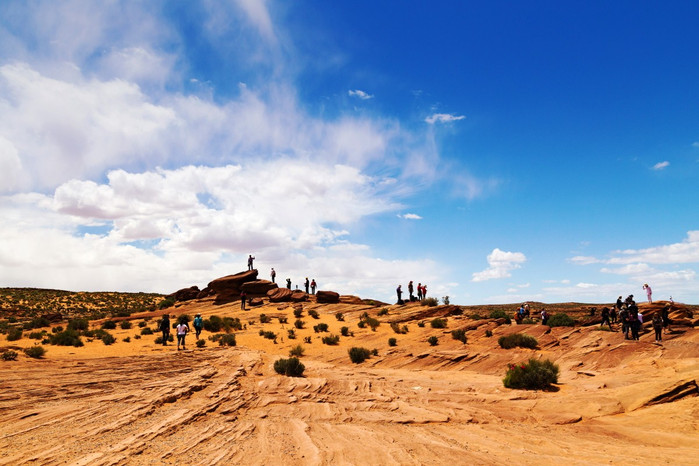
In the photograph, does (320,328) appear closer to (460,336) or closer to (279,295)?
(460,336)

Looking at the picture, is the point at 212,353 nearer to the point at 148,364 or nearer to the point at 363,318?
the point at 148,364

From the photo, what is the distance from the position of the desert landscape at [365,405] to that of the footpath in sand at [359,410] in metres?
0.06

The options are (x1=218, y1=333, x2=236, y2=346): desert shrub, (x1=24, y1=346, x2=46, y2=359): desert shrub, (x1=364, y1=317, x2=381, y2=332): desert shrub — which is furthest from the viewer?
(x1=364, y1=317, x2=381, y2=332): desert shrub

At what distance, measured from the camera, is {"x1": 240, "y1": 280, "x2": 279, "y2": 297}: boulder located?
55981mm

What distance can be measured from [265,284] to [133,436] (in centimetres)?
4909

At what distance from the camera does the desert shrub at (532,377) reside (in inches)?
647

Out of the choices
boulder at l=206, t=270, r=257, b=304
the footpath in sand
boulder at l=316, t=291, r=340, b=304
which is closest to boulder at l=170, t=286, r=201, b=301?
boulder at l=206, t=270, r=257, b=304

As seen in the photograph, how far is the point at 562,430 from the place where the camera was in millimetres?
10938

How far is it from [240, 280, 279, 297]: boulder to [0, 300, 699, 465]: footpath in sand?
1277 inches

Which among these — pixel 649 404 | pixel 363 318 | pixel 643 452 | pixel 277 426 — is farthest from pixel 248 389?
pixel 363 318

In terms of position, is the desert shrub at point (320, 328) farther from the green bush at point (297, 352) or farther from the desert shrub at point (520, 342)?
the desert shrub at point (520, 342)

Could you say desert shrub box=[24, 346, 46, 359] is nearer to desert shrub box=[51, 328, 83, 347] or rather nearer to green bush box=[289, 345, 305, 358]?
desert shrub box=[51, 328, 83, 347]

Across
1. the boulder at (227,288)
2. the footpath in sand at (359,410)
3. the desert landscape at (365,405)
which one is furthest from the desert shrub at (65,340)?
the boulder at (227,288)

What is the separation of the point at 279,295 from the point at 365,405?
40.9m
